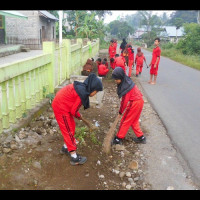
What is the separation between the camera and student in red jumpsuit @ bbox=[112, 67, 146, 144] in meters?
3.59

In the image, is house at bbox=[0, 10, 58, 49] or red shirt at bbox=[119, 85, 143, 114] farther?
house at bbox=[0, 10, 58, 49]

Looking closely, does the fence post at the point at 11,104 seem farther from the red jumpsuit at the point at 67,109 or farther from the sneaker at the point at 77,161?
the sneaker at the point at 77,161

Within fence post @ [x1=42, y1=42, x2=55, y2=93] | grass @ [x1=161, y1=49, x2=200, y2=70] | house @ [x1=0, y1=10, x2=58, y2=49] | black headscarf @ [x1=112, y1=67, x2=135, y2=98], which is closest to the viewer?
black headscarf @ [x1=112, y1=67, x2=135, y2=98]

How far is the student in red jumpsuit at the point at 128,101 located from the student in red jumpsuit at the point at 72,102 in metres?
0.70

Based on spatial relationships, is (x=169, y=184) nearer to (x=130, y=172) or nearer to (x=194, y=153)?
(x=130, y=172)

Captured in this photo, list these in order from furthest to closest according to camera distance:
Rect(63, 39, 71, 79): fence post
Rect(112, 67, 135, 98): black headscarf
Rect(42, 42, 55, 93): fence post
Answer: Rect(63, 39, 71, 79): fence post, Rect(42, 42, 55, 93): fence post, Rect(112, 67, 135, 98): black headscarf

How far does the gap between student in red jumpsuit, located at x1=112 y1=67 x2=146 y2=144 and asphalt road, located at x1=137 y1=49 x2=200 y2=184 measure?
30.6 inches

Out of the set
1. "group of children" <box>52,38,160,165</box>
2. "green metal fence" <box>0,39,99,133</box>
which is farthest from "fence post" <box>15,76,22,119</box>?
"group of children" <box>52,38,160,165</box>

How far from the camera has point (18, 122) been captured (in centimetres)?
386

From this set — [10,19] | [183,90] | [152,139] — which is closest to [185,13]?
[10,19]

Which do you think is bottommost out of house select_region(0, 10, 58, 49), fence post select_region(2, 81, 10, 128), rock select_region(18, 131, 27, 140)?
rock select_region(18, 131, 27, 140)

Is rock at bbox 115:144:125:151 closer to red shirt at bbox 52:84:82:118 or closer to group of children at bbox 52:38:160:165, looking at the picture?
group of children at bbox 52:38:160:165

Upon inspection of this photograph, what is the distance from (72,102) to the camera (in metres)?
3.06
